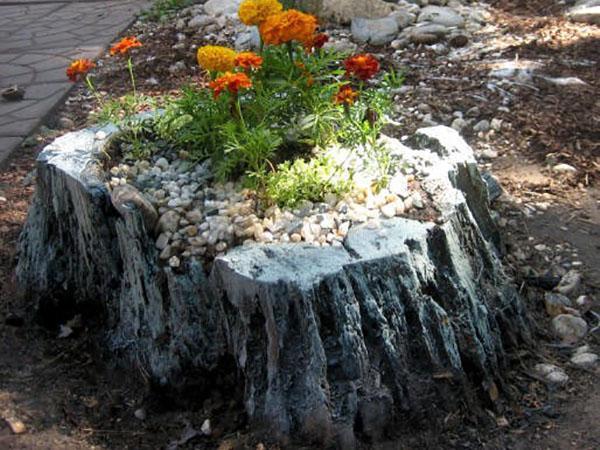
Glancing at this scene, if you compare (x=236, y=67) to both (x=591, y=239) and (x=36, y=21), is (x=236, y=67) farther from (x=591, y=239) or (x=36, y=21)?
(x=36, y=21)

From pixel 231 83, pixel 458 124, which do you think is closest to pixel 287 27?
pixel 231 83

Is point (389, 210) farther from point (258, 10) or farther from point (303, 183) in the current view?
point (258, 10)

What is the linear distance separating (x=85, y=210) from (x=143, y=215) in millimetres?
325

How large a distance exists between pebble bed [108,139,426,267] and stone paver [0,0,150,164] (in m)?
2.39

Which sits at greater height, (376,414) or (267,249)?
(267,249)

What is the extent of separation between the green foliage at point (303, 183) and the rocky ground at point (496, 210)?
0.71 metres

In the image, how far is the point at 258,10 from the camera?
303 centimetres

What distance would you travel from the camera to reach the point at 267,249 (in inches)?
102

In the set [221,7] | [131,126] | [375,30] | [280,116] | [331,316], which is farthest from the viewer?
[221,7]

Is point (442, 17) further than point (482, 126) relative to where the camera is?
Yes

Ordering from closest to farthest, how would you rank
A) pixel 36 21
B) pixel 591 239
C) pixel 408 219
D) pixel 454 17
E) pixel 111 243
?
pixel 408 219 → pixel 111 243 → pixel 591 239 → pixel 454 17 → pixel 36 21

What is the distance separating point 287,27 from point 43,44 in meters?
5.05

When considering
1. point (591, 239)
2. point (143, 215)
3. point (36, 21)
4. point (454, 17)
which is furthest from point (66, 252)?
point (36, 21)

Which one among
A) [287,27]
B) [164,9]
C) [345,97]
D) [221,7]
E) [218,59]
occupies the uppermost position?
[287,27]
